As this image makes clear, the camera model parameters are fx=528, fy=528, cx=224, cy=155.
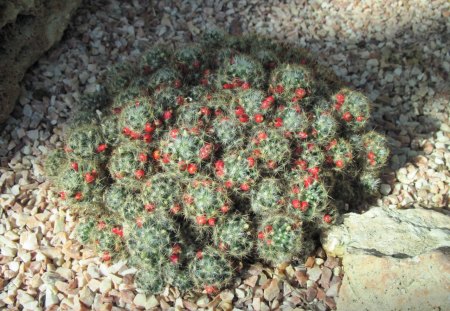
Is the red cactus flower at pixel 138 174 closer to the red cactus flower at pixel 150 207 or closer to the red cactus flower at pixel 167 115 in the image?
the red cactus flower at pixel 150 207

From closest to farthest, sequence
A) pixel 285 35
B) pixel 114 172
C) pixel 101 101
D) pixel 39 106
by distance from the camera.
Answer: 1. pixel 114 172
2. pixel 101 101
3. pixel 39 106
4. pixel 285 35

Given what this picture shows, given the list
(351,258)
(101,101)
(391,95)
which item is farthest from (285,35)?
(351,258)

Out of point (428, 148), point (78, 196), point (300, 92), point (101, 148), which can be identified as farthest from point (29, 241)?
point (428, 148)

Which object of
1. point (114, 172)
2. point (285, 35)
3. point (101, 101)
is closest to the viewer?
point (114, 172)

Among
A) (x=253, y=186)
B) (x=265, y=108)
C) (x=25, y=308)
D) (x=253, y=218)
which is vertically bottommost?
(x=25, y=308)

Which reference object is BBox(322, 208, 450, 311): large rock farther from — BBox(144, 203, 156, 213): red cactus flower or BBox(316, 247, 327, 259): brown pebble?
BBox(144, 203, 156, 213): red cactus flower

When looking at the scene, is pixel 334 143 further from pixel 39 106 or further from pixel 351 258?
pixel 39 106

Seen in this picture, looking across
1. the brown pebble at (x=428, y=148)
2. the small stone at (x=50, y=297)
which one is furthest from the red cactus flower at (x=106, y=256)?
the brown pebble at (x=428, y=148)
